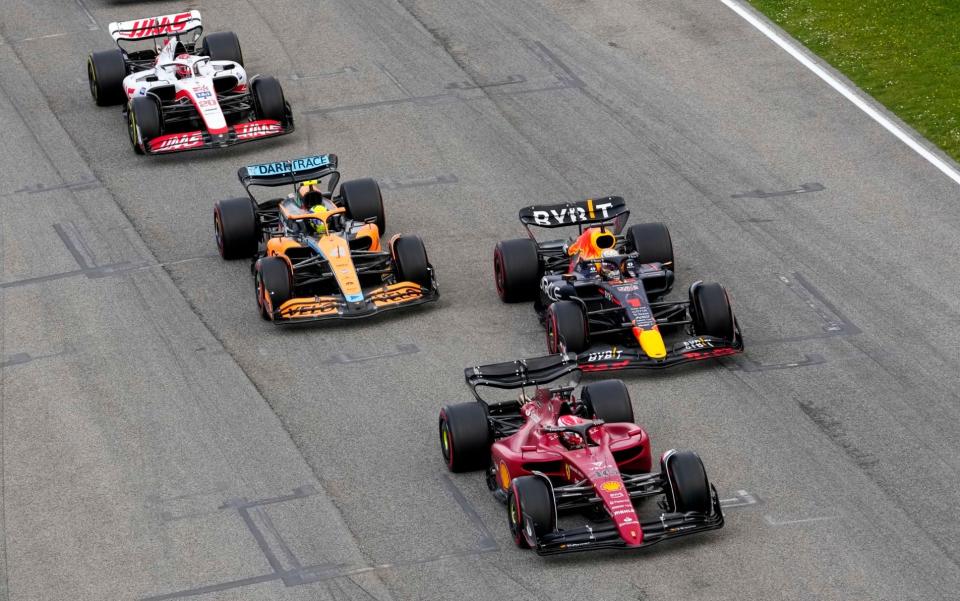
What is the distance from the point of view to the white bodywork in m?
33.6

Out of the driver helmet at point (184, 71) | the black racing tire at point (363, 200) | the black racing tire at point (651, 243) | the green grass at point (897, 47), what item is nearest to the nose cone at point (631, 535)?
the black racing tire at point (651, 243)

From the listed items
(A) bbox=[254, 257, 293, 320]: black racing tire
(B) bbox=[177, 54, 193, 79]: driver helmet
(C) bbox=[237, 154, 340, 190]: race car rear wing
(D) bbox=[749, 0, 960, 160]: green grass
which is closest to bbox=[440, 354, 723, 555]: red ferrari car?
(A) bbox=[254, 257, 293, 320]: black racing tire

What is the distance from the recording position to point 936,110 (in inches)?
1414

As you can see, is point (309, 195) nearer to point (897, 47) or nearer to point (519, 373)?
point (519, 373)

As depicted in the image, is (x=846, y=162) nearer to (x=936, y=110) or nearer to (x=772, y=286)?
(x=936, y=110)

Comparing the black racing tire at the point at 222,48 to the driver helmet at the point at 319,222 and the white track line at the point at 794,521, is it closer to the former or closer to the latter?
the driver helmet at the point at 319,222

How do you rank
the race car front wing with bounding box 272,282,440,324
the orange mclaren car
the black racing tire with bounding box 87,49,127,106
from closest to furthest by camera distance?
the race car front wing with bounding box 272,282,440,324, the orange mclaren car, the black racing tire with bounding box 87,49,127,106

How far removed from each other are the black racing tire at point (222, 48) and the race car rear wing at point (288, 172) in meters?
7.66

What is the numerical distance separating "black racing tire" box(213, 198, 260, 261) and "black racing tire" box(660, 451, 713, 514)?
Result: 34.4 feet

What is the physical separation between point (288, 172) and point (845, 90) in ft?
42.5

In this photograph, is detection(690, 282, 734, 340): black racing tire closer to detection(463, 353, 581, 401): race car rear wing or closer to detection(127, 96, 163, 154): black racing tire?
detection(463, 353, 581, 401): race car rear wing

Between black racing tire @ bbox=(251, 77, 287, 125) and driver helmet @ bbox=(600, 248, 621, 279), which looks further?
black racing tire @ bbox=(251, 77, 287, 125)

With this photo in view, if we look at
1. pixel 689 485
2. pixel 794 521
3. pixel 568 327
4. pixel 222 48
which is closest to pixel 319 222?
pixel 568 327

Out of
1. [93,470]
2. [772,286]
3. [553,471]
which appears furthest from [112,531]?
[772,286]
